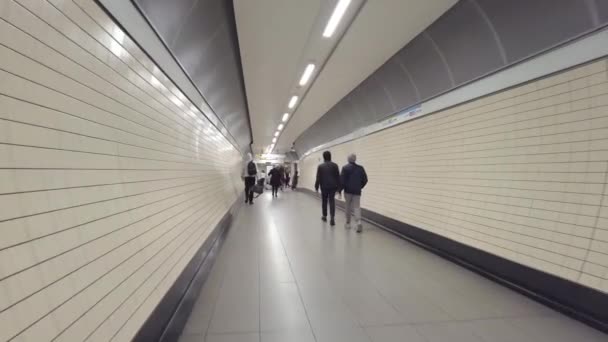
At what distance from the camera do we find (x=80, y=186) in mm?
1348

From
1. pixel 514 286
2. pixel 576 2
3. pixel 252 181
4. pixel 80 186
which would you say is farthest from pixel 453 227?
pixel 252 181

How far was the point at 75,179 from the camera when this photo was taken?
4.33ft

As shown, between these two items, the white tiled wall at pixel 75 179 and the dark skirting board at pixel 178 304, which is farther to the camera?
the dark skirting board at pixel 178 304

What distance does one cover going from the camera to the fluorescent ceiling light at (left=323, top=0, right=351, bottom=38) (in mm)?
3480

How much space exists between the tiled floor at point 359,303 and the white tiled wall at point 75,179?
2.55 ft

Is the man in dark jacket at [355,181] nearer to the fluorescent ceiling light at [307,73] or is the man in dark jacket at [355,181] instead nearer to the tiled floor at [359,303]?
the tiled floor at [359,303]

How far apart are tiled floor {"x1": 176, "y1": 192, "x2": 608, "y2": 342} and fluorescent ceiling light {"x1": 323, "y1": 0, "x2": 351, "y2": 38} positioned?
134 inches

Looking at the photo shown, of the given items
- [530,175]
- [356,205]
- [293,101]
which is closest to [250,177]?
[293,101]

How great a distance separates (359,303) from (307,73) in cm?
485

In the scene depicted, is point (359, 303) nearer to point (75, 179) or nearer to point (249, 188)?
point (75, 179)

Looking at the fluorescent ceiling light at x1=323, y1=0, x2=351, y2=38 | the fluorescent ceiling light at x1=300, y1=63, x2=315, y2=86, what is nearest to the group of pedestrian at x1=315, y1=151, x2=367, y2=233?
the fluorescent ceiling light at x1=300, y1=63, x2=315, y2=86

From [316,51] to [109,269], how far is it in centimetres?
453

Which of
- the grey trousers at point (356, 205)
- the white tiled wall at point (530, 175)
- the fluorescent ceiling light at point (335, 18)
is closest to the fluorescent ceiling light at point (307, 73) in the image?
the fluorescent ceiling light at point (335, 18)

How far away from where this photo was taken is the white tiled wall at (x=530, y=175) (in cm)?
249
